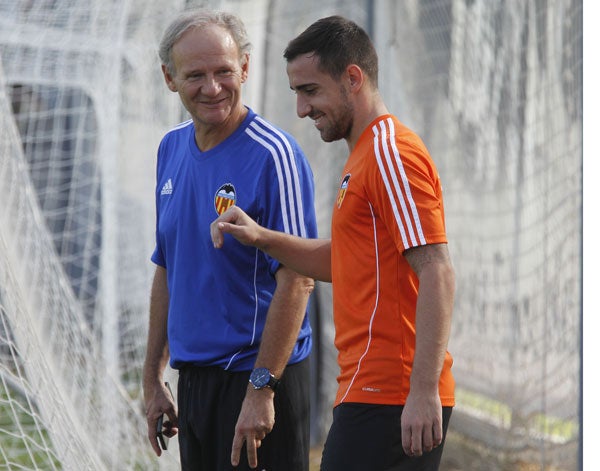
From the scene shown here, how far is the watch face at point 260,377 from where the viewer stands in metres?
2.46

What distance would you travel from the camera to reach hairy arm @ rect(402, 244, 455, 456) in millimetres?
2125

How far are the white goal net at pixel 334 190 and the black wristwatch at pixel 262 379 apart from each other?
1327mm

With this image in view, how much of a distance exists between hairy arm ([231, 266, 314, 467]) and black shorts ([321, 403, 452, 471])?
26 cm

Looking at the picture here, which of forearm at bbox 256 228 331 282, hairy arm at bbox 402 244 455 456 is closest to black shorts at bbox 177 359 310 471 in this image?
forearm at bbox 256 228 331 282

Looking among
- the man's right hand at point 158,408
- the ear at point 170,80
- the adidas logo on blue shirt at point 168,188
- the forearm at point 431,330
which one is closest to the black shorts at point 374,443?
the forearm at point 431,330

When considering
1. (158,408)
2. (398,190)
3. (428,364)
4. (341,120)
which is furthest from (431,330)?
(158,408)

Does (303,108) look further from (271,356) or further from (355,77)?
(271,356)

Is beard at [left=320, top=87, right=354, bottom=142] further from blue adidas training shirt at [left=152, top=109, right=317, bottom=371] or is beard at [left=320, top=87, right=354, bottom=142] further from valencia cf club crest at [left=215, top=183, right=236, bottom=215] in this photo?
valencia cf club crest at [left=215, top=183, right=236, bottom=215]

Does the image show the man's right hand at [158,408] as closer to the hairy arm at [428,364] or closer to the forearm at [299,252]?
the forearm at [299,252]

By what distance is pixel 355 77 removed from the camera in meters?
2.42

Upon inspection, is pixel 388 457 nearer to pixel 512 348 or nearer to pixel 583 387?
pixel 583 387

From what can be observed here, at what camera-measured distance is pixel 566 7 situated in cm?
438

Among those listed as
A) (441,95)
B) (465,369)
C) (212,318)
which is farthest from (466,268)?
(212,318)

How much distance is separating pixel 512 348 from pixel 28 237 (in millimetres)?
2619
